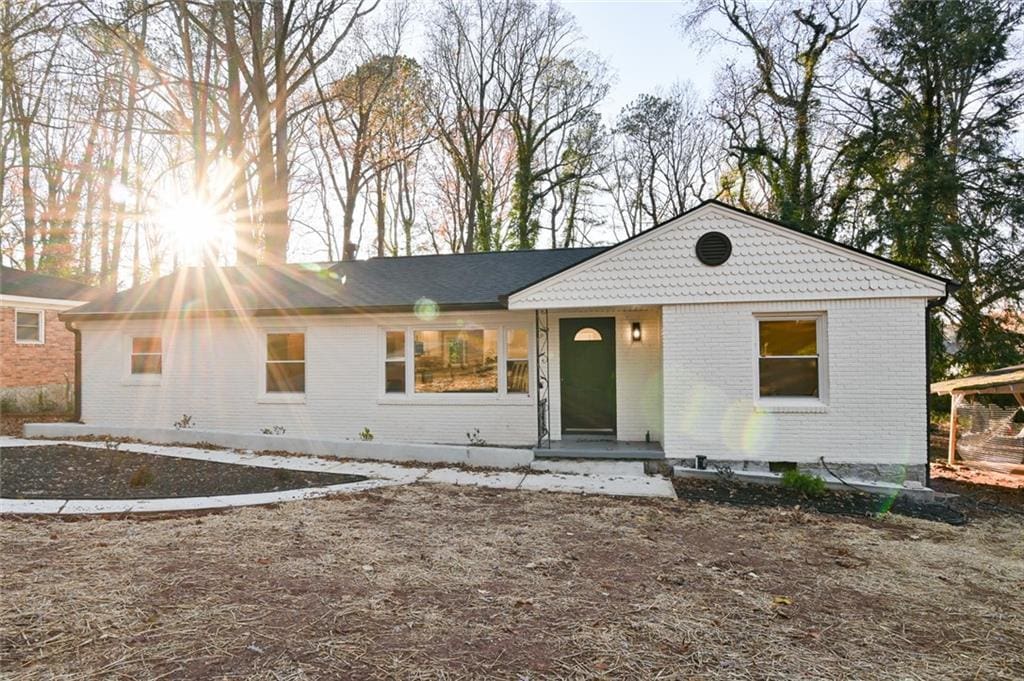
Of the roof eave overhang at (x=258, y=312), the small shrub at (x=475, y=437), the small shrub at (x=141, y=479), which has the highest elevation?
the roof eave overhang at (x=258, y=312)

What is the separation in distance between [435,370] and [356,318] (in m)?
1.90

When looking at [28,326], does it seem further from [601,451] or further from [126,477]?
[601,451]

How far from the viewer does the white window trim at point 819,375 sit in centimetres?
863

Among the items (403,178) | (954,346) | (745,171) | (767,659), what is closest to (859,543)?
(767,659)

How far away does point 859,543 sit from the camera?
18.1ft

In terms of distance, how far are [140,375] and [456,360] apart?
7.29 m

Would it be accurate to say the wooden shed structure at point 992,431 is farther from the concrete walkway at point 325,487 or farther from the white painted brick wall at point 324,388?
the concrete walkway at point 325,487

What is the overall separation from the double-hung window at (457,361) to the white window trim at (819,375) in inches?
158

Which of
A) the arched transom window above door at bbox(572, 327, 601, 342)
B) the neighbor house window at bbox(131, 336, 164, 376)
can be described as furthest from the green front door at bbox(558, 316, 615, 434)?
the neighbor house window at bbox(131, 336, 164, 376)

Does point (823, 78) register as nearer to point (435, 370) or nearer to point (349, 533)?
point (435, 370)

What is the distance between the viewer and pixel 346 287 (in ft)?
39.7

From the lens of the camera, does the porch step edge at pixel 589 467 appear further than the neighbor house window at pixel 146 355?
No

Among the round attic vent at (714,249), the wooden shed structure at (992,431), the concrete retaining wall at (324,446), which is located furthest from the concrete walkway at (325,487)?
the wooden shed structure at (992,431)

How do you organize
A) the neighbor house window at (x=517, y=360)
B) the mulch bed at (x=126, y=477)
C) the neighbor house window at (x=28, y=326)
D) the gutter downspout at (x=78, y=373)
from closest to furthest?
the mulch bed at (x=126, y=477), the neighbor house window at (x=517, y=360), the gutter downspout at (x=78, y=373), the neighbor house window at (x=28, y=326)
